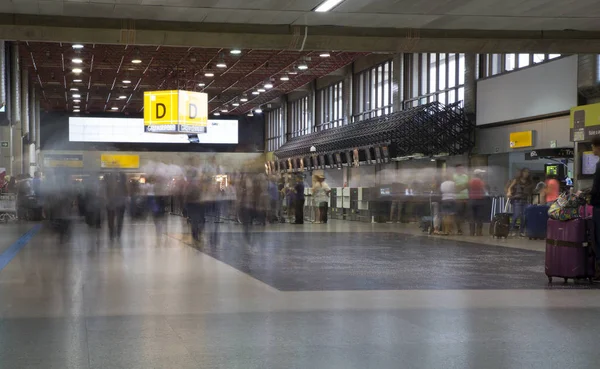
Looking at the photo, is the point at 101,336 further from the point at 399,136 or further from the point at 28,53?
the point at 28,53

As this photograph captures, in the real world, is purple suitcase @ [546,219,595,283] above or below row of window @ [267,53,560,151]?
below

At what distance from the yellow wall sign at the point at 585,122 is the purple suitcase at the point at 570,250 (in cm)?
901

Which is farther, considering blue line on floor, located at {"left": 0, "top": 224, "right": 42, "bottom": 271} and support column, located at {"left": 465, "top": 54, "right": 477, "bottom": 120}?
support column, located at {"left": 465, "top": 54, "right": 477, "bottom": 120}

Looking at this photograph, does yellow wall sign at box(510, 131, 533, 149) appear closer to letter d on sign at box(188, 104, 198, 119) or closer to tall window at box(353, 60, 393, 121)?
tall window at box(353, 60, 393, 121)

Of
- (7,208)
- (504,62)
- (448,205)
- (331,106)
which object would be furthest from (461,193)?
(331,106)

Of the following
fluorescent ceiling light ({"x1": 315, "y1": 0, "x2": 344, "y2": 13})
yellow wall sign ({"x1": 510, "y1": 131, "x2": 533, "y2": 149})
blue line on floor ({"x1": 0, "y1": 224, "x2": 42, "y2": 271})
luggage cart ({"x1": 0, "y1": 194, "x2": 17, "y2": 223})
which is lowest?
blue line on floor ({"x1": 0, "y1": 224, "x2": 42, "y2": 271})

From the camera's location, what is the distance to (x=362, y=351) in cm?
556

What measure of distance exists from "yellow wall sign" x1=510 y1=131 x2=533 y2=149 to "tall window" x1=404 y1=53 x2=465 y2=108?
12.0 feet

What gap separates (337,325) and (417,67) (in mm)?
26523

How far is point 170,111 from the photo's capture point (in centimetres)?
3017

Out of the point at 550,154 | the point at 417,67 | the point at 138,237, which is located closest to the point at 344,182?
the point at 417,67

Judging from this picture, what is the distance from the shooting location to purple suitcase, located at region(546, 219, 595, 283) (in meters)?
9.39

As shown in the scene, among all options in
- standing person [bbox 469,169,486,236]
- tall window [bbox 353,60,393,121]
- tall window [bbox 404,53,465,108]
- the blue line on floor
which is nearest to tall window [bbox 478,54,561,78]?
tall window [bbox 404,53,465,108]

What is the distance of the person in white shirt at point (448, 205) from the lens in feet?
65.4
